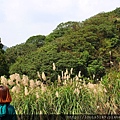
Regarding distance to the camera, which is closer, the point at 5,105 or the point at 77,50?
the point at 5,105

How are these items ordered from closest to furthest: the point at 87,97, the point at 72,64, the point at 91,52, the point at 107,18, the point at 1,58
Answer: the point at 87,97, the point at 1,58, the point at 72,64, the point at 91,52, the point at 107,18

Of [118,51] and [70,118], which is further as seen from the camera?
[118,51]

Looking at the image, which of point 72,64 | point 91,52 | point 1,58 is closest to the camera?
point 1,58

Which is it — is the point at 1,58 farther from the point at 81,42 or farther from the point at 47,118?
the point at 47,118

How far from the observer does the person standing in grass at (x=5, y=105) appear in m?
3.35

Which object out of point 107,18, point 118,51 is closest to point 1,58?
point 118,51

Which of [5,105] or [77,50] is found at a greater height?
[77,50]

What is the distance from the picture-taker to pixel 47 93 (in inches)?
220

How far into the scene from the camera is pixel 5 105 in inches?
Answer: 134

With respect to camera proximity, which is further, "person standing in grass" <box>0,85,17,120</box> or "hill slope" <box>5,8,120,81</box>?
"hill slope" <box>5,8,120,81</box>

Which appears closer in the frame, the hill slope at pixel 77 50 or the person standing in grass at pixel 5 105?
the person standing in grass at pixel 5 105

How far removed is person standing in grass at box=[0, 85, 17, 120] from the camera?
3.35m

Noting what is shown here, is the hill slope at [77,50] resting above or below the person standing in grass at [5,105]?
above

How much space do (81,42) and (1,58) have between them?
1071cm
